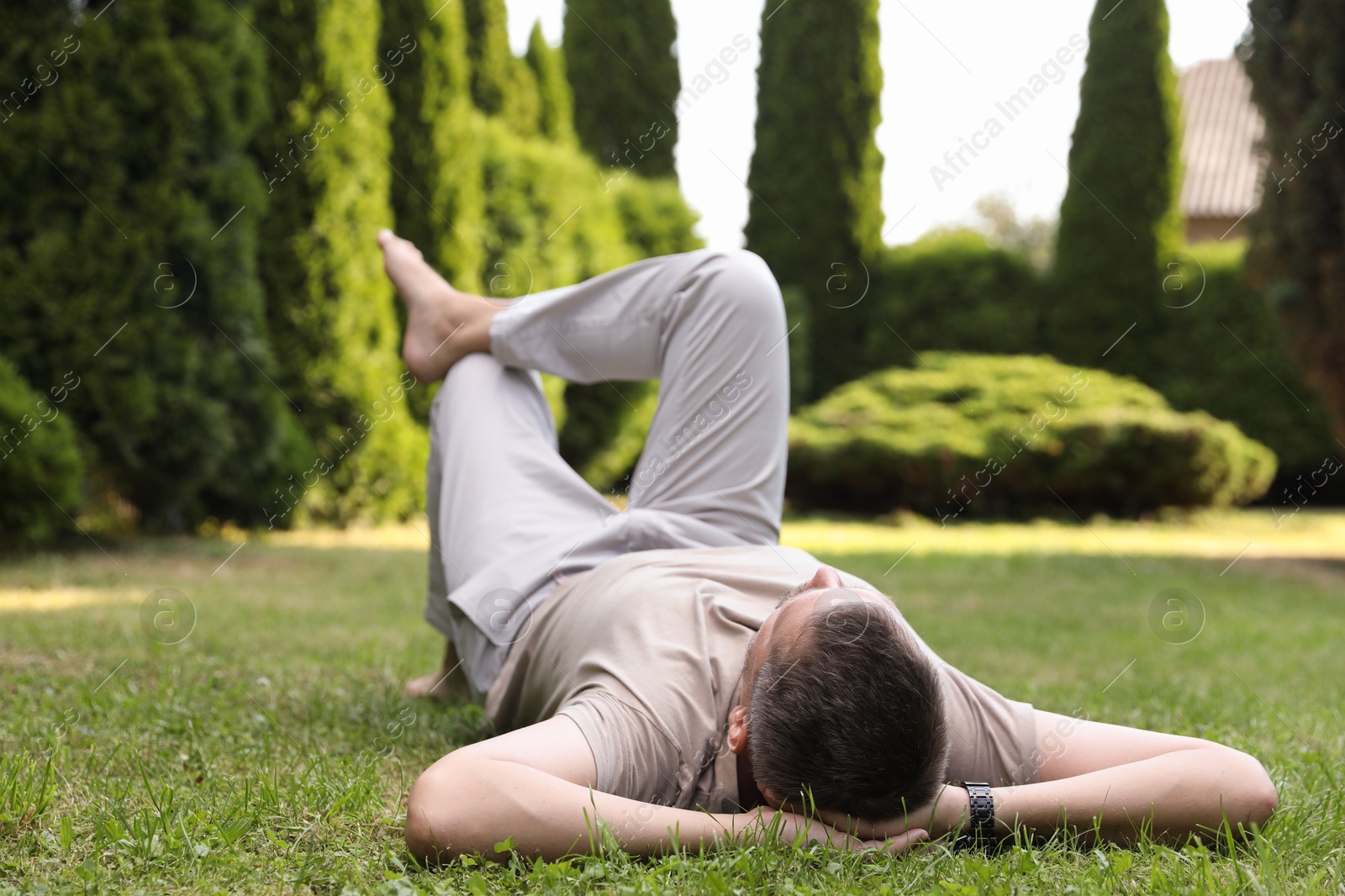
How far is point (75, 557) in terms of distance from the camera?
532 centimetres

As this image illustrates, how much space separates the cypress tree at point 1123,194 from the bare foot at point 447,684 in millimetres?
11900

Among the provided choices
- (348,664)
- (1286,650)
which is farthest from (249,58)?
(1286,650)

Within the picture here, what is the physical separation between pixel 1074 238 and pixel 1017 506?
4554 millimetres

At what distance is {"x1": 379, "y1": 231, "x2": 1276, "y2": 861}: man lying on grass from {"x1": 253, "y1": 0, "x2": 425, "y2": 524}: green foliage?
500 centimetres

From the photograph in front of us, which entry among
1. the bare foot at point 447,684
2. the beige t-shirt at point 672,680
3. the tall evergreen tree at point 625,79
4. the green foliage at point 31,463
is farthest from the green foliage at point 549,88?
the beige t-shirt at point 672,680

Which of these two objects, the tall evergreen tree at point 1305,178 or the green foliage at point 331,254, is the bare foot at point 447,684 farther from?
the tall evergreen tree at point 1305,178

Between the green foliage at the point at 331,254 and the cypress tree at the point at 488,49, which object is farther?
the cypress tree at the point at 488,49

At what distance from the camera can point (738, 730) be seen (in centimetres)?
165

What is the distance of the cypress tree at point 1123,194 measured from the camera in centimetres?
1278

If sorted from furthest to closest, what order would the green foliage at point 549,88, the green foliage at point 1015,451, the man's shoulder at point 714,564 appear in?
the green foliage at point 549,88, the green foliage at point 1015,451, the man's shoulder at point 714,564

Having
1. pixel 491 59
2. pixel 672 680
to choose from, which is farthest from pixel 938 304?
pixel 672 680

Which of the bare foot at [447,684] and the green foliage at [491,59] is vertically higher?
the green foliage at [491,59]

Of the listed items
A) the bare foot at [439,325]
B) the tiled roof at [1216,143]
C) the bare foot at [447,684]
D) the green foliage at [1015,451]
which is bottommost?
the green foliage at [1015,451]

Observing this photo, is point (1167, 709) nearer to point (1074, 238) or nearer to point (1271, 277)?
point (1271, 277)
